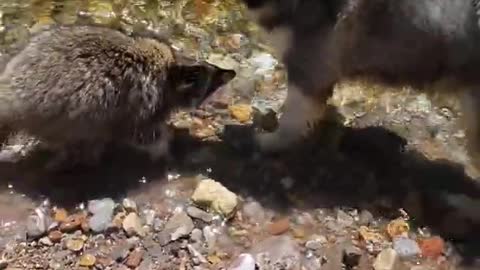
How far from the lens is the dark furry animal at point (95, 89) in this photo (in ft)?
10.6

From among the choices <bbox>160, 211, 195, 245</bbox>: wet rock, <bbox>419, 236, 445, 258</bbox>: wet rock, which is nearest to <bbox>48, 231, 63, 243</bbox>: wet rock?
<bbox>160, 211, 195, 245</bbox>: wet rock

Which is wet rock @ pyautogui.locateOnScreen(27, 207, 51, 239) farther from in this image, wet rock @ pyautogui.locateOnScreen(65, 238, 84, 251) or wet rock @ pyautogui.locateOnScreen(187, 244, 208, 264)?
wet rock @ pyautogui.locateOnScreen(187, 244, 208, 264)

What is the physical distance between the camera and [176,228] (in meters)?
3.44

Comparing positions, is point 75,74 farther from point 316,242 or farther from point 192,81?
point 316,242

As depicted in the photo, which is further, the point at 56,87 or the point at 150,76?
the point at 150,76

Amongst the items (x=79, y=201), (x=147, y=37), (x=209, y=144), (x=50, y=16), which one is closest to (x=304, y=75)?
(x=209, y=144)

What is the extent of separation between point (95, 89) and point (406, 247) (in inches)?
53.1

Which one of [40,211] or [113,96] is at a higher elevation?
[113,96]

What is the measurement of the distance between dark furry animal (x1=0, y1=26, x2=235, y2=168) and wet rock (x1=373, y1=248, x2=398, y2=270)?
98 cm

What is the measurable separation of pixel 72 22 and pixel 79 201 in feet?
3.31

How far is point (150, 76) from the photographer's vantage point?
348 cm

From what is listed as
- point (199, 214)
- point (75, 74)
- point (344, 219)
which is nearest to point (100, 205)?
point (199, 214)

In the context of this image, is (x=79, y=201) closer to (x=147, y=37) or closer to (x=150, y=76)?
(x=150, y=76)

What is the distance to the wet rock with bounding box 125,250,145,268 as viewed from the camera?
331 centimetres
